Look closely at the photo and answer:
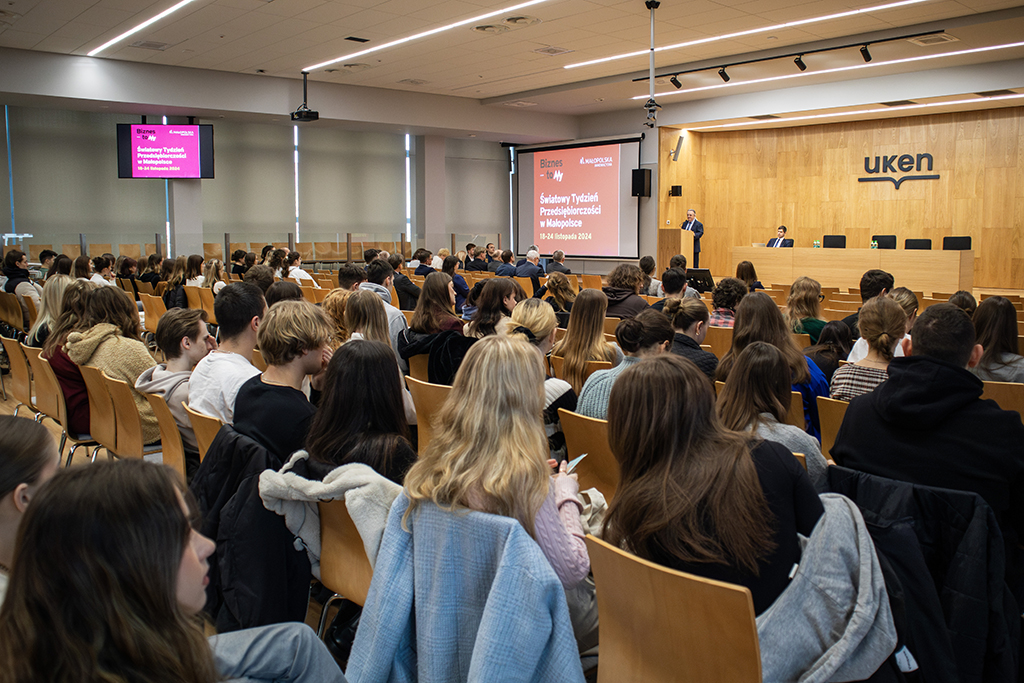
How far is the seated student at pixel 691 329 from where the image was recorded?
3.68 meters

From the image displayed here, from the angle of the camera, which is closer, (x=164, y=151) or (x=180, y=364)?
(x=180, y=364)

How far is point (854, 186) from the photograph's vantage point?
1558 centimetres

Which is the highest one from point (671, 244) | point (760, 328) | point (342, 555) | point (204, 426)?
point (671, 244)

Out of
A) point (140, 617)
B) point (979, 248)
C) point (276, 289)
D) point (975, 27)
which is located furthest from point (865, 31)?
point (140, 617)

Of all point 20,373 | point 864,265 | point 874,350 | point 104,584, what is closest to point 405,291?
point 20,373

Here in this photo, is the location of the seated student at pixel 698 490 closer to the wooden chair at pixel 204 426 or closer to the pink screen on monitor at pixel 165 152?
the wooden chair at pixel 204 426

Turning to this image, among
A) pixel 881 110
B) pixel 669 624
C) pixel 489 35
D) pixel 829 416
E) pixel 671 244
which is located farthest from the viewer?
pixel 671 244

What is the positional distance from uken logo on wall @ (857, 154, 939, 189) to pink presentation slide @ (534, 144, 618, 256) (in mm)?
5241

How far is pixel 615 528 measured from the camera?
5.83 ft

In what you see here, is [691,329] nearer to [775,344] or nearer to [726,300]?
[775,344]

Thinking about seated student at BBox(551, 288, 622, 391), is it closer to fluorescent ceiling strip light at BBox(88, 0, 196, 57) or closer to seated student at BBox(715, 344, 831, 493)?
seated student at BBox(715, 344, 831, 493)

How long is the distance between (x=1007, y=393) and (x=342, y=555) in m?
2.99

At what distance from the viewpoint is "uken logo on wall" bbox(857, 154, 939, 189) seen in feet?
48.0

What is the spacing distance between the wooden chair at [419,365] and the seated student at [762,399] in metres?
2.62
